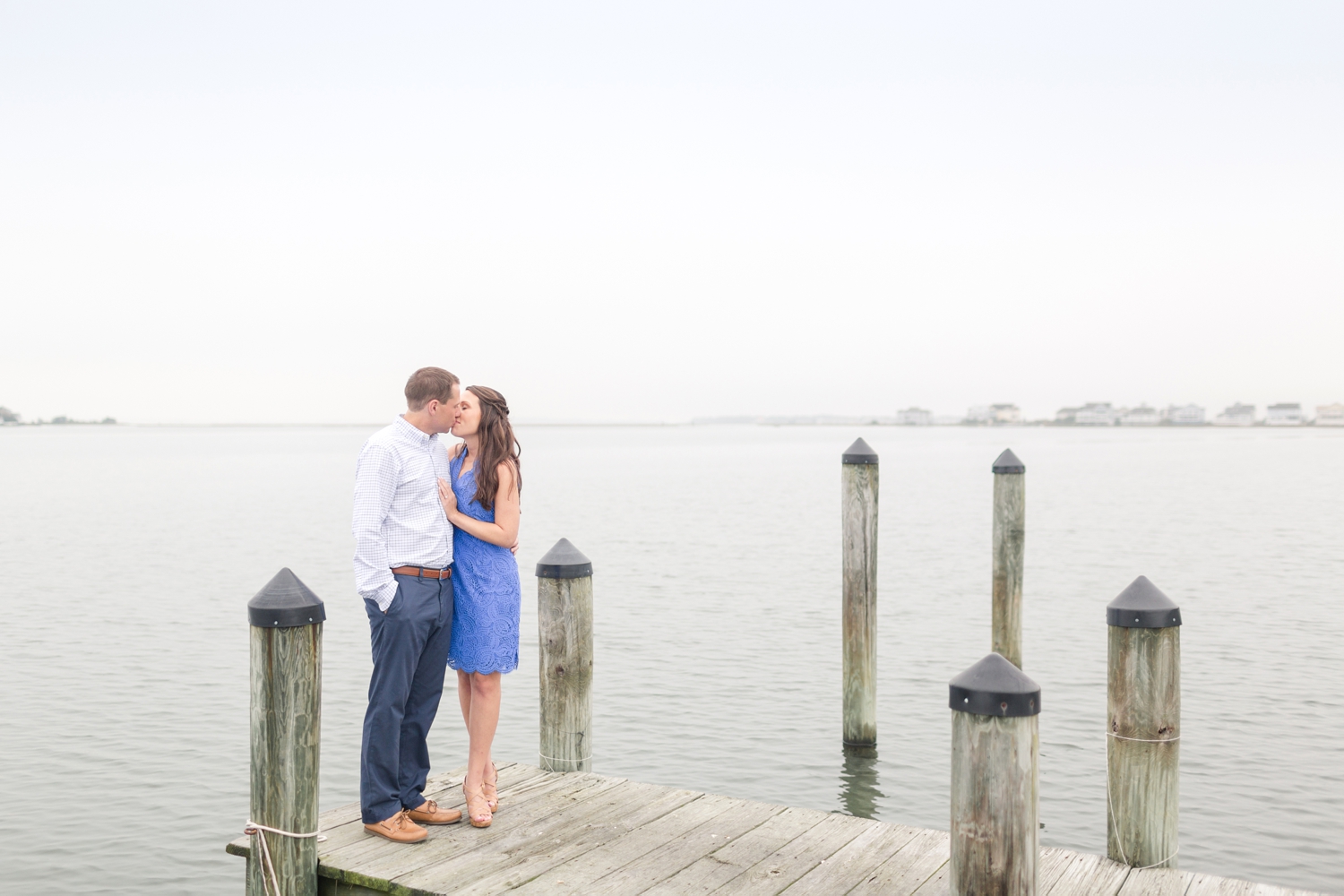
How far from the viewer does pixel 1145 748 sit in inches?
207

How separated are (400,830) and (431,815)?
11.4 inches

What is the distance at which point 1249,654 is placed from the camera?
46.6 ft

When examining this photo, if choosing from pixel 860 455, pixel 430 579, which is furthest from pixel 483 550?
pixel 860 455

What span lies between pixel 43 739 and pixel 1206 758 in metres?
11.3

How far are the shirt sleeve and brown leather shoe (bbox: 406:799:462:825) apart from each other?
1.29 meters

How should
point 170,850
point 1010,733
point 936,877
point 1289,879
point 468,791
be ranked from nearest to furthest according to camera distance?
point 1010,733, point 936,877, point 468,791, point 1289,879, point 170,850

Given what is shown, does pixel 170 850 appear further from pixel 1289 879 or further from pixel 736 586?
pixel 736 586

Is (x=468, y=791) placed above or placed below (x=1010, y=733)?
below

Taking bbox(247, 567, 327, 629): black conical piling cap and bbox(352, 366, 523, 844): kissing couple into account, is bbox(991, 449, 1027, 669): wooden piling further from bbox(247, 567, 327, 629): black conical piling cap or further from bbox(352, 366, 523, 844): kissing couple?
bbox(247, 567, 327, 629): black conical piling cap

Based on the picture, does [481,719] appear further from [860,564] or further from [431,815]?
[860,564]

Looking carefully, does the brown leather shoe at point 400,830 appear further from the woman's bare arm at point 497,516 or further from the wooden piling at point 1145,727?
the wooden piling at point 1145,727

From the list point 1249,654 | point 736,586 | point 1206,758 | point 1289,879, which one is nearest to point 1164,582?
point 1249,654

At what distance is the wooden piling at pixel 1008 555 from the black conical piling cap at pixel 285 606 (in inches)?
341

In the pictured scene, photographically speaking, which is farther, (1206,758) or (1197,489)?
(1197,489)
